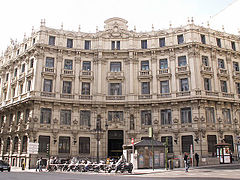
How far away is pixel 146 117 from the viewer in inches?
1522

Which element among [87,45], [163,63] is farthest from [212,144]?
[87,45]

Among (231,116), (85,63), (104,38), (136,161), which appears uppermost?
(104,38)

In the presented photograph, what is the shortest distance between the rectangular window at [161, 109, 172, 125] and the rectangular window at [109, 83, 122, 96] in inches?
285

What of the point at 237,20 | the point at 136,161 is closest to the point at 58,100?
the point at 136,161

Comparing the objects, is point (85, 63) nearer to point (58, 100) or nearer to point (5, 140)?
point (58, 100)

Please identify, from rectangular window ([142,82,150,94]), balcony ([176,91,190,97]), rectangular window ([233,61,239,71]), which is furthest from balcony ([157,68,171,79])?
rectangular window ([233,61,239,71])

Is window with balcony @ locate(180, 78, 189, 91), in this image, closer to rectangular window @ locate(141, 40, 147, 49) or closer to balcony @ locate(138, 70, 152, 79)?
balcony @ locate(138, 70, 152, 79)

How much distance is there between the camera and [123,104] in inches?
1534

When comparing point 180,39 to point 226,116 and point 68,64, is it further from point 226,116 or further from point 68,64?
point 68,64

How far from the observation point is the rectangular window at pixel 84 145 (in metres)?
37.6

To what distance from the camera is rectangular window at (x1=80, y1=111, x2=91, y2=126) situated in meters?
38.7

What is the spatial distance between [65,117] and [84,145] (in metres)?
4.93

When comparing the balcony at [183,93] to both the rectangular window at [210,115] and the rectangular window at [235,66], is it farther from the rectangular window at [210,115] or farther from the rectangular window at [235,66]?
the rectangular window at [235,66]

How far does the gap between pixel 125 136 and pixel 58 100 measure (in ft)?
36.2
